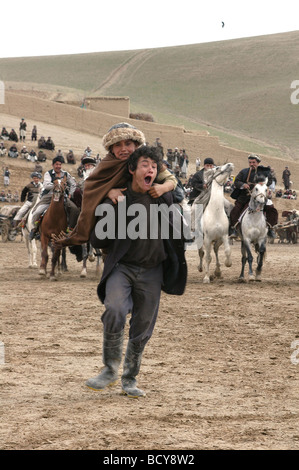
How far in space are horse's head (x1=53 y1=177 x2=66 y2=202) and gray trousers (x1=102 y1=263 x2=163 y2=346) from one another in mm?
10061

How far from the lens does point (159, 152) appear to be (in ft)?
21.5

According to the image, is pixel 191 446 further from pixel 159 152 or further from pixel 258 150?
pixel 258 150

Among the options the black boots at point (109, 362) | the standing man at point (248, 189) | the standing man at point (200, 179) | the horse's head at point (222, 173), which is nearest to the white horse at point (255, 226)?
the standing man at point (248, 189)

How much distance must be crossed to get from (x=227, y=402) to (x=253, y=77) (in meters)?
115

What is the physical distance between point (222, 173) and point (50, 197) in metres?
3.76

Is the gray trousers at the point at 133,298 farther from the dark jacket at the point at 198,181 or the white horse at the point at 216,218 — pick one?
the dark jacket at the point at 198,181

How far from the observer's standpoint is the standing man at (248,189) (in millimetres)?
17156

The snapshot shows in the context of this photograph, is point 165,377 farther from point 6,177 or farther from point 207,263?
point 6,177

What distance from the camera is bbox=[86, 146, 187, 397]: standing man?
650 cm

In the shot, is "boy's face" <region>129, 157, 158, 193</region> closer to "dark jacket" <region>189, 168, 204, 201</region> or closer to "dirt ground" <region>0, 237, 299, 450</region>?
"dirt ground" <region>0, 237, 299, 450</region>

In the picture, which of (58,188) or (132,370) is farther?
(58,188)

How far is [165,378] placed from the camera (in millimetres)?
7539

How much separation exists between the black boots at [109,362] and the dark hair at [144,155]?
4.52 ft

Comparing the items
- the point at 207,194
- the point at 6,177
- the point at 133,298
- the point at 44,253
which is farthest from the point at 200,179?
the point at 6,177
